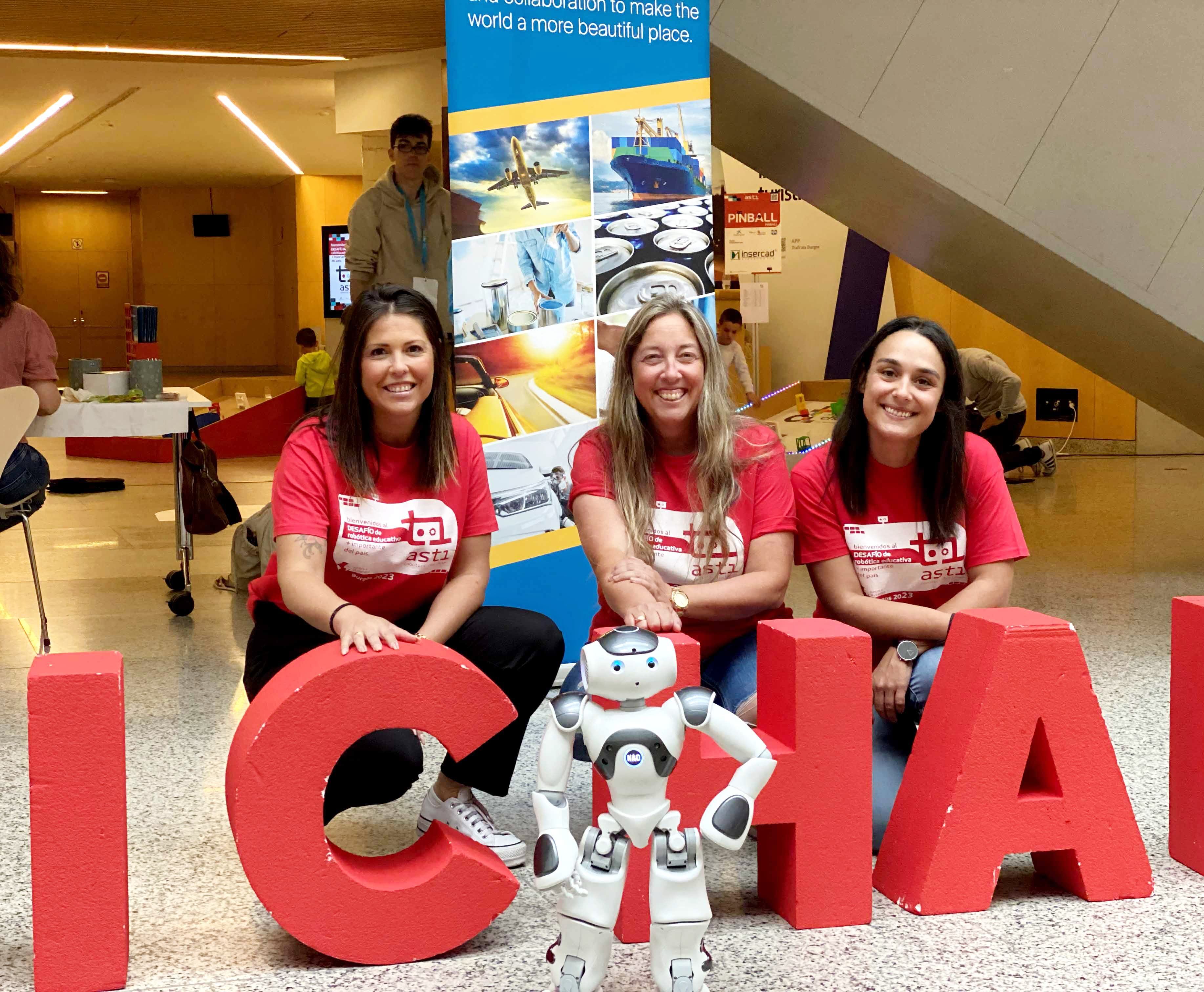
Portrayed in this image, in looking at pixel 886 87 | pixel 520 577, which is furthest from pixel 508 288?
pixel 886 87

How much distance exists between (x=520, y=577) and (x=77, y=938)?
6.40ft

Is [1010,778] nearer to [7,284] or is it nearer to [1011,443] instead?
[7,284]

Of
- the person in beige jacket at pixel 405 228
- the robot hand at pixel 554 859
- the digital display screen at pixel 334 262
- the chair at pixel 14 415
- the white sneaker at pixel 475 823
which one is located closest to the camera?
the robot hand at pixel 554 859

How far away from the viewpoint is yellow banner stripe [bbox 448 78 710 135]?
3.43m

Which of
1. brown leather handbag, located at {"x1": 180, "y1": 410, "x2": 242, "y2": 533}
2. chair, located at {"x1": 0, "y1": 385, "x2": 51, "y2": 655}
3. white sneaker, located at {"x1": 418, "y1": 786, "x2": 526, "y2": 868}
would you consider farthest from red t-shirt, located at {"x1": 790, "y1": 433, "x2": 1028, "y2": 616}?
brown leather handbag, located at {"x1": 180, "y1": 410, "x2": 242, "y2": 533}

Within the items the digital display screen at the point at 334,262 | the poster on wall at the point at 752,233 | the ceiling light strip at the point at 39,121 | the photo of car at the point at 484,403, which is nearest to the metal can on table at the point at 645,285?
the photo of car at the point at 484,403

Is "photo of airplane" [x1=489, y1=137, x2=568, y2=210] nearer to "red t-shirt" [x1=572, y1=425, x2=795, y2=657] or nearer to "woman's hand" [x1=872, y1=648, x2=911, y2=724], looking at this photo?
"red t-shirt" [x1=572, y1=425, x2=795, y2=657]

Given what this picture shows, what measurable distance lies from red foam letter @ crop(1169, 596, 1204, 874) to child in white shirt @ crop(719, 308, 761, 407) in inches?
274

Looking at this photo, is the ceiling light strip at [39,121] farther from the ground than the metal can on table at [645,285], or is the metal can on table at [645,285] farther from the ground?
the ceiling light strip at [39,121]

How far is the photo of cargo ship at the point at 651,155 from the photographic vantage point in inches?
140

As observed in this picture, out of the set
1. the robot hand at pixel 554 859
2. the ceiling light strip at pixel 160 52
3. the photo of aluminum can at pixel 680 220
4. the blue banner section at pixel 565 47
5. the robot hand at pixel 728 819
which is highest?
the ceiling light strip at pixel 160 52

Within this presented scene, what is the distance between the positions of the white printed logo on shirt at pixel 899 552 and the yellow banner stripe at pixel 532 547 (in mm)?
1324

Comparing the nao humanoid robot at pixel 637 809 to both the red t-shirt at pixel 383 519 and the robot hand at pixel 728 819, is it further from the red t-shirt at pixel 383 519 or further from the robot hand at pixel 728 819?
the red t-shirt at pixel 383 519

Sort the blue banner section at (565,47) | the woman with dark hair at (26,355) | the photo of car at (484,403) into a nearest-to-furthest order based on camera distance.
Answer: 1. the blue banner section at (565,47)
2. the photo of car at (484,403)
3. the woman with dark hair at (26,355)
